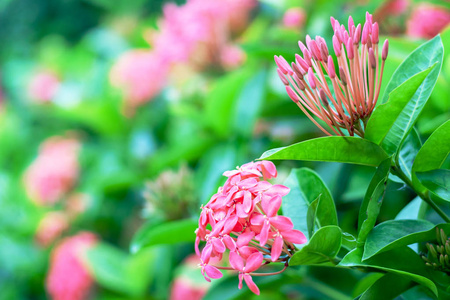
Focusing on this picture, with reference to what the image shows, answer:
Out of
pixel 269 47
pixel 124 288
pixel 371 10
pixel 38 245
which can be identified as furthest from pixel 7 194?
pixel 371 10

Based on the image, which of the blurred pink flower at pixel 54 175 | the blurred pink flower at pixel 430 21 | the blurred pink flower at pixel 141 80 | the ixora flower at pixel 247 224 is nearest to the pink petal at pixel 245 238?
the ixora flower at pixel 247 224

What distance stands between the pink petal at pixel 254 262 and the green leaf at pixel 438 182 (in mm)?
154

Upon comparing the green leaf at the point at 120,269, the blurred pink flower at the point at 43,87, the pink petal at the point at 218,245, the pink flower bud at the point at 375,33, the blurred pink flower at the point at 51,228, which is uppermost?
the pink flower bud at the point at 375,33

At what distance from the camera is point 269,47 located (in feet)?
2.37

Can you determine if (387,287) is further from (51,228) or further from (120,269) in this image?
(51,228)

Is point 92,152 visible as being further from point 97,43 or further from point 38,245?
point 97,43

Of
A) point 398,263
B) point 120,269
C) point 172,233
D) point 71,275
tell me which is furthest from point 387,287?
point 71,275

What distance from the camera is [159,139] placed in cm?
145

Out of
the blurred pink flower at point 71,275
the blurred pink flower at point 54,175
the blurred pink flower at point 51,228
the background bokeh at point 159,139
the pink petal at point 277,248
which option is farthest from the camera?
the blurred pink flower at point 54,175

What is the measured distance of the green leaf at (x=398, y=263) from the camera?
37 centimetres

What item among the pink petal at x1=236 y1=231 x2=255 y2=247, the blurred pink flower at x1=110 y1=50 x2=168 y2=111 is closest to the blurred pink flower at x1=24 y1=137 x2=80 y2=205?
the blurred pink flower at x1=110 y1=50 x2=168 y2=111

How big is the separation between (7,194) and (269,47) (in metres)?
1.51

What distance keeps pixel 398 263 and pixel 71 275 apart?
1031 millimetres

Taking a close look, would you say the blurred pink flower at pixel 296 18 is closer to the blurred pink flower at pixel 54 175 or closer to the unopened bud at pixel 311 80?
the unopened bud at pixel 311 80
